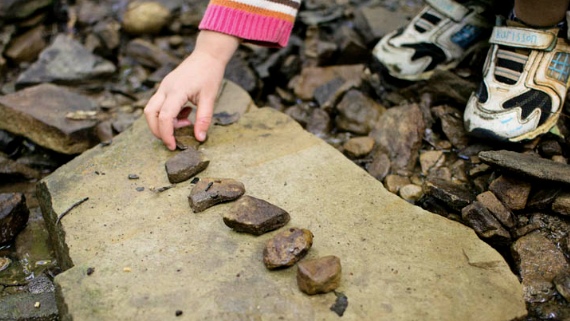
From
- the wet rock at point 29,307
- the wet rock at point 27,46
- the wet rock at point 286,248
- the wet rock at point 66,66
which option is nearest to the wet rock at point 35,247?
the wet rock at point 29,307

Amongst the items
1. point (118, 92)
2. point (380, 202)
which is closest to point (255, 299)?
point (380, 202)

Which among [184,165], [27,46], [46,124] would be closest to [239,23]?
[184,165]

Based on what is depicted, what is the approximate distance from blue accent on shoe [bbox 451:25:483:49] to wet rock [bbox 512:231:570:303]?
1.06 metres

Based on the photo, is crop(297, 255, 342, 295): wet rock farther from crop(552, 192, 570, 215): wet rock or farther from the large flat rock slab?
crop(552, 192, 570, 215): wet rock

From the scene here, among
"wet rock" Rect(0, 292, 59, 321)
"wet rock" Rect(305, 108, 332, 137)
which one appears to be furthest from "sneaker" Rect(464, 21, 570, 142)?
"wet rock" Rect(0, 292, 59, 321)

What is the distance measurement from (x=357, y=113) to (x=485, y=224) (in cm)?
91

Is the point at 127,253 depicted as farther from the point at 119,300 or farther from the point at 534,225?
the point at 534,225

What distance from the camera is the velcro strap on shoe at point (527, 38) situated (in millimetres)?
1910

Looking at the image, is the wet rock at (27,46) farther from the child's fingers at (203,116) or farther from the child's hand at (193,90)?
the child's fingers at (203,116)

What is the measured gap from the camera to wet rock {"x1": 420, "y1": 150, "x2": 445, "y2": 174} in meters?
2.07

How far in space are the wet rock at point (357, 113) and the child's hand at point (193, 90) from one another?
644mm

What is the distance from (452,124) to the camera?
219 centimetres

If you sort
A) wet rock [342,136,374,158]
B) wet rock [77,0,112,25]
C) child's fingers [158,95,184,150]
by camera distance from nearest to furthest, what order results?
child's fingers [158,95,184,150], wet rock [342,136,374,158], wet rock [77,0,112,25]

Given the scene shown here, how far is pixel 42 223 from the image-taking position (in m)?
1.96
